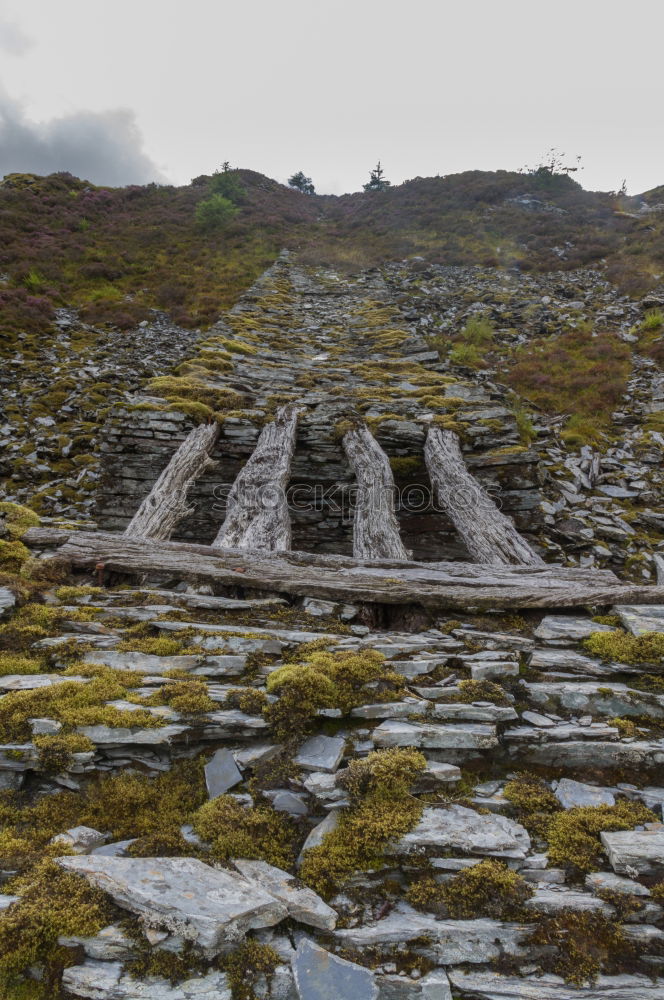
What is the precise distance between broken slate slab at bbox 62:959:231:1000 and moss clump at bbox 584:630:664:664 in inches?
136

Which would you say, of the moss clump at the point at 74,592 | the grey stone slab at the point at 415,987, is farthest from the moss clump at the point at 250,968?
the moss clump at the point at 74,592

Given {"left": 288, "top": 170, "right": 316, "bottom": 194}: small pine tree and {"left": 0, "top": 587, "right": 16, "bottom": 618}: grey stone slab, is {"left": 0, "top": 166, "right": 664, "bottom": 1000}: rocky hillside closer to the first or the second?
{"left": 0, "top": 587, "right": 16, "bottom": 618}: grey stone slab

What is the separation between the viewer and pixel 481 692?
3574 millimetres

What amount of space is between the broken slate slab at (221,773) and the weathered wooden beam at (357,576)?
2118 millimetres

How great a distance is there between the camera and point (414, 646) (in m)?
4.19

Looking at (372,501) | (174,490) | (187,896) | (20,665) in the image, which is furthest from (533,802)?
(174,490)

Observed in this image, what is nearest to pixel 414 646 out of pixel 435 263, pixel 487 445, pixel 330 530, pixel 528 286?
pixel 330 530

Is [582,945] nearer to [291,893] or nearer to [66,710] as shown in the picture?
[291,893]

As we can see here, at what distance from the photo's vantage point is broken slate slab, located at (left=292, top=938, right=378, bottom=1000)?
202 centimetres

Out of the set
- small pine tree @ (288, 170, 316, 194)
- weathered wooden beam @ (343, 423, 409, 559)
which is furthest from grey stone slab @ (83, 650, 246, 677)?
small pine tree @ (288, 170, 316, 194)

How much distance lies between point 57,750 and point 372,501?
6.06 meters

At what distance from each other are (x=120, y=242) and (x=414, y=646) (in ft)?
104

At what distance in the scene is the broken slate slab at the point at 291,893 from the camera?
2295 millimetres

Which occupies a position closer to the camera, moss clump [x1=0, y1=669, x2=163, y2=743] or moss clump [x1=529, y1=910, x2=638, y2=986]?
moss clump [x1=529, y1=910, x2=638, y2=986]
